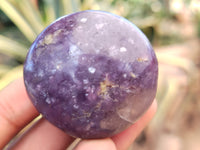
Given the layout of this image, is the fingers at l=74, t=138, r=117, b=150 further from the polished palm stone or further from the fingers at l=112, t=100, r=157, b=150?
the fingers at l=112, t=100, r=157, b=150

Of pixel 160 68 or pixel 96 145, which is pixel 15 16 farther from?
pixel 96 145

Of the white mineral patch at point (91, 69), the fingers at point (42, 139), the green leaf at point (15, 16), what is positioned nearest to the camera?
the white mineral patch at point (91, 69)

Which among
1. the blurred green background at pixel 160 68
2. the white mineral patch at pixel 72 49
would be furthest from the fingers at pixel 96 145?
the blurred green background at pixel 160 68

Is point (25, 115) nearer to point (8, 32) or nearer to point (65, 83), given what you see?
point (65, 83)

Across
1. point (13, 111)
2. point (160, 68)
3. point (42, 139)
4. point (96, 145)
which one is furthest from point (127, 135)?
point (160, 68)

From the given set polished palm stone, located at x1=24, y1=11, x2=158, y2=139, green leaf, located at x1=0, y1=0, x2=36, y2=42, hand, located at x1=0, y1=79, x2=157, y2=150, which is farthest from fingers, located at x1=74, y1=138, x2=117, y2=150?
green leaf, located at x1=0, y1=0, x2=36, y2=42

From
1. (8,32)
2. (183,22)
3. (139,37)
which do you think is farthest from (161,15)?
(139,37)

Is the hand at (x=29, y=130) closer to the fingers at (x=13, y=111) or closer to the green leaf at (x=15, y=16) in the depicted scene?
the fingers at (x=13, y=111)
